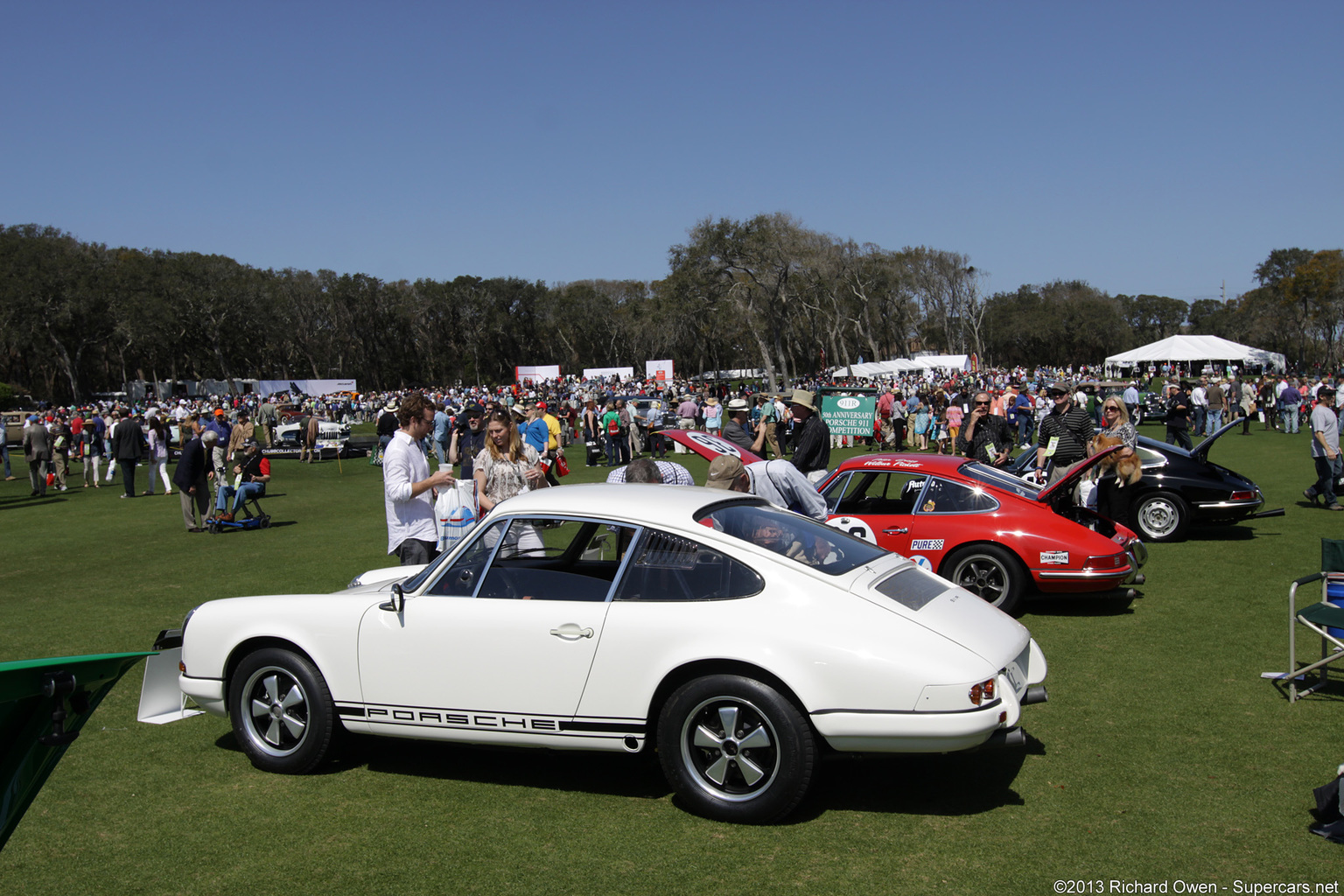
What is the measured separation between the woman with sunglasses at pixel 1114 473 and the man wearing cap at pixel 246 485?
12221 mm

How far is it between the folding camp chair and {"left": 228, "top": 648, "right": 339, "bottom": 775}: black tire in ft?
17.2

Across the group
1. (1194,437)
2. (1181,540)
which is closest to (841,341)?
(1194,437)

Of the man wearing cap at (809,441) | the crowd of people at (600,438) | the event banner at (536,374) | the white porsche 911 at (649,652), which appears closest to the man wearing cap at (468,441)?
the crowd of people at (600,438)

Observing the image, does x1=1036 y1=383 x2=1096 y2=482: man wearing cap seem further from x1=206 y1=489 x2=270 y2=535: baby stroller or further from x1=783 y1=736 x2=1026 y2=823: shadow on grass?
x1=206 y1=489 x2=270 y2=535: baby stroller

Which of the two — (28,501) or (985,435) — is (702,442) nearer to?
(985,435)

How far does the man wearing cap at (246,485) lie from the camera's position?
1473cm

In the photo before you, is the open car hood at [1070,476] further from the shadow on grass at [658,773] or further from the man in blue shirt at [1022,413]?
the man in blue shirt at [1022,413]

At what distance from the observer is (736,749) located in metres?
4.04

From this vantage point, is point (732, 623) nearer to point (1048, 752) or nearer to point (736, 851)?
point (736, 851)

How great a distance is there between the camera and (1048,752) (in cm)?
486

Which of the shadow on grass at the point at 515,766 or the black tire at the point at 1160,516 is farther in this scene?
the black tire at the point at 1160,516

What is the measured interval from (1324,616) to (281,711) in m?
5.79

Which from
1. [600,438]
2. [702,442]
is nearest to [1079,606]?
[702,442]

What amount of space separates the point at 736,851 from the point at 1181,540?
30.7 ft
